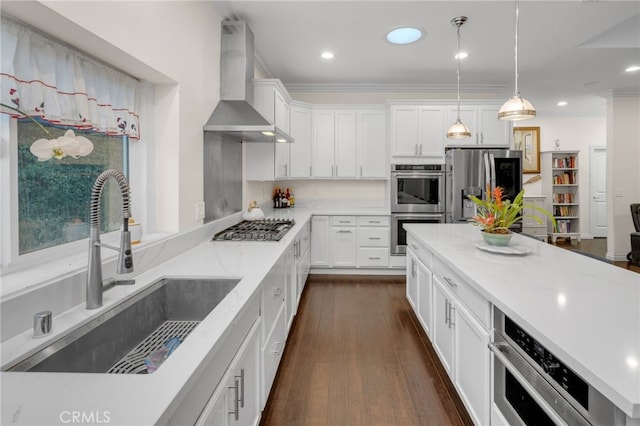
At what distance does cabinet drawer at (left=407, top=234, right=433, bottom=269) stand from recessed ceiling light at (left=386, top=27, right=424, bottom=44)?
6.51 feet

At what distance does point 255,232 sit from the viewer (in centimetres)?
253

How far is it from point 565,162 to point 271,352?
26.3ft

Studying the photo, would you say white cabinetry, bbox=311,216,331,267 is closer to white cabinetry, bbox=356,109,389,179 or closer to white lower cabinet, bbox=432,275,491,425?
white cabinetry, bbox=356,109,389,179

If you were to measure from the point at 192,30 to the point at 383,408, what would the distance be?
2.67m

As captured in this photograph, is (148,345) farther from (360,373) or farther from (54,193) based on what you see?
(360,373)

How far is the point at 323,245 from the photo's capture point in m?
4.57

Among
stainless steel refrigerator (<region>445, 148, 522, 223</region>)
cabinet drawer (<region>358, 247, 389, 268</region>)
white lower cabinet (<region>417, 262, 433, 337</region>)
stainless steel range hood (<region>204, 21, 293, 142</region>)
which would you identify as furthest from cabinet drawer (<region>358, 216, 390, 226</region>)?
stainless steel range hood (<region>204, 21, 293, 142</region>)

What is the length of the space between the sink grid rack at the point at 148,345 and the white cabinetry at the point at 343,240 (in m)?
3.19

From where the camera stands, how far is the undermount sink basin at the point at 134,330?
0.97 metres

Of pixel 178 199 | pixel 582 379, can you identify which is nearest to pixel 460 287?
pixel 582 379

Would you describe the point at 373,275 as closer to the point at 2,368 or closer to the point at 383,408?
the point at 383,408

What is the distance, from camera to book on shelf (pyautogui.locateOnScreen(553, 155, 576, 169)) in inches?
283

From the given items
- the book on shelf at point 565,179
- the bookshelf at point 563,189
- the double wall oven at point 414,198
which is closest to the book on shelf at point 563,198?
the bookshelf at point 563,189

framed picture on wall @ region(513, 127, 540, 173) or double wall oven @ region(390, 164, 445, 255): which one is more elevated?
framed picture on wall @ region(513, 127, 540, 173)
